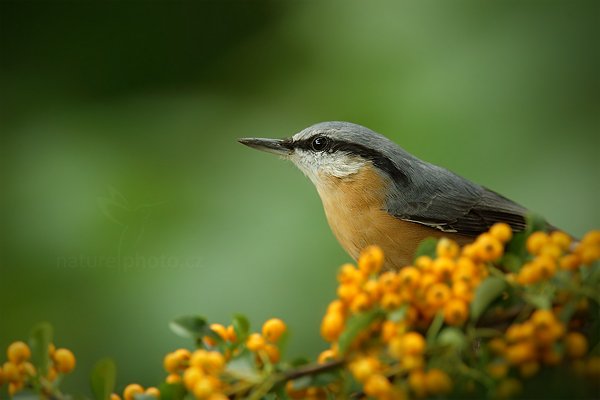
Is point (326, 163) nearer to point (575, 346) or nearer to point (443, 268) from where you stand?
point (443, 268)

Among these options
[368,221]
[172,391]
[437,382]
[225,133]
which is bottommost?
[172,391]

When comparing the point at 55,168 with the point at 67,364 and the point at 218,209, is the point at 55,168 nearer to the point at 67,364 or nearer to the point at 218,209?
the point at 218,209

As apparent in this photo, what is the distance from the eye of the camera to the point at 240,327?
1195 mm

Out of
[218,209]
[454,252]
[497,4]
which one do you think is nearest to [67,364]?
[454,252]

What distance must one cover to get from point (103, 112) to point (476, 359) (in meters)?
2.78

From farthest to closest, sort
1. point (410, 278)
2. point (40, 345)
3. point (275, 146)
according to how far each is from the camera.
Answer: point (275, 146), point (40, 345), point (410, 278)

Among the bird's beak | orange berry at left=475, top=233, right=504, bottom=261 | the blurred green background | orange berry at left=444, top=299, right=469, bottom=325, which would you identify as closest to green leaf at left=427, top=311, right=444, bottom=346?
orange berry at left=444, top=299, right=469, bottom=325

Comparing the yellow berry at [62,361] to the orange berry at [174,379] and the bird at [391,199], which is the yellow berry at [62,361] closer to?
the orange berry at [174,379]

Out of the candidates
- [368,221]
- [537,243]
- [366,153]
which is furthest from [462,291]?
[366,153]

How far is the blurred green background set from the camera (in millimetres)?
2752

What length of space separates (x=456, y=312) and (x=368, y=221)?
119 centimetres

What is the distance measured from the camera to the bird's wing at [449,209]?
2.14 m

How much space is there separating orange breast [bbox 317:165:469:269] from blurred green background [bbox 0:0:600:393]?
556 millimetres

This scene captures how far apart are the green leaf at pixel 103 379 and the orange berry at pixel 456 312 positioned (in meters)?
0.53
